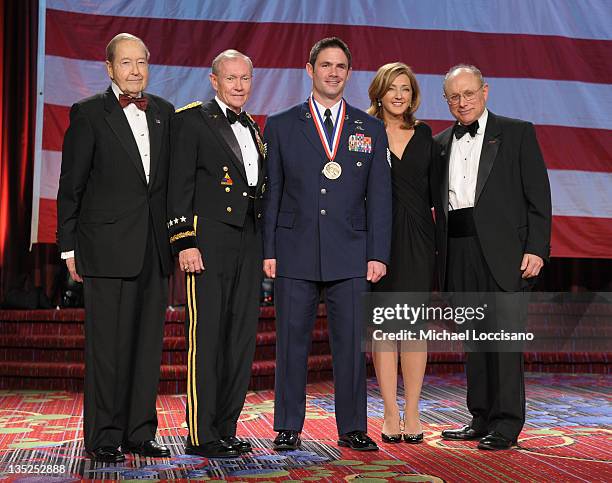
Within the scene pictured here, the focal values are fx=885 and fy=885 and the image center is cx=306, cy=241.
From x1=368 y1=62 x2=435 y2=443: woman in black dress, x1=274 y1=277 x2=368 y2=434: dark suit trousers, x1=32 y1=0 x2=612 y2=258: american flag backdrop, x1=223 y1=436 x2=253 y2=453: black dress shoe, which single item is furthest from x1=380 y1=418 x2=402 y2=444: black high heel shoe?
x1=32 y1=0 x2=612 y2=258: american flag backdrop

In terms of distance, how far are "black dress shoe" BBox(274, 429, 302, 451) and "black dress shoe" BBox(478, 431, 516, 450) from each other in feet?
2.43

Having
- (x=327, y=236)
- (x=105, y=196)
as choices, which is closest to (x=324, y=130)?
(x=327, y=236)

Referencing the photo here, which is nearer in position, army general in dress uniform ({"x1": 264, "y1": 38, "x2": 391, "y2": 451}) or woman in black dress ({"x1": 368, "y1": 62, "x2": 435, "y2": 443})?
army general in dress uniform ({"x1": 264, "y1": 38, "x2": 391, "y2": 451})

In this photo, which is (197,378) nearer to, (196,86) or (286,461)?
(286,461)

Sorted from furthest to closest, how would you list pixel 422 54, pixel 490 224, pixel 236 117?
1. pixel 422 54
2. pixel 490 224
3. pixel 236 117

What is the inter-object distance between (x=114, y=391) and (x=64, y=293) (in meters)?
3.42

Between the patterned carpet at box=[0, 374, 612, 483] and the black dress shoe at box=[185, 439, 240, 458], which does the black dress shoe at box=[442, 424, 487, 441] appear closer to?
the patterned carpet at box=[0, 374, 612, 483]

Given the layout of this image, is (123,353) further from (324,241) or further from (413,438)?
(413,438)

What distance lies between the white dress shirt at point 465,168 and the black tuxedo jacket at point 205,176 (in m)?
0.90

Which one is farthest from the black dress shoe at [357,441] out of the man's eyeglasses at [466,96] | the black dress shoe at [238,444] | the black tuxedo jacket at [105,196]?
the man's eyeglasses at [466,96]

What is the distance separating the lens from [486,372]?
3.86 m

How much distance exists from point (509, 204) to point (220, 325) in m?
1.34

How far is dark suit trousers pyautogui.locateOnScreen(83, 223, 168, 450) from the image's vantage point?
3.29 metres

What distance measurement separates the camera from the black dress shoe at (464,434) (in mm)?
3801
